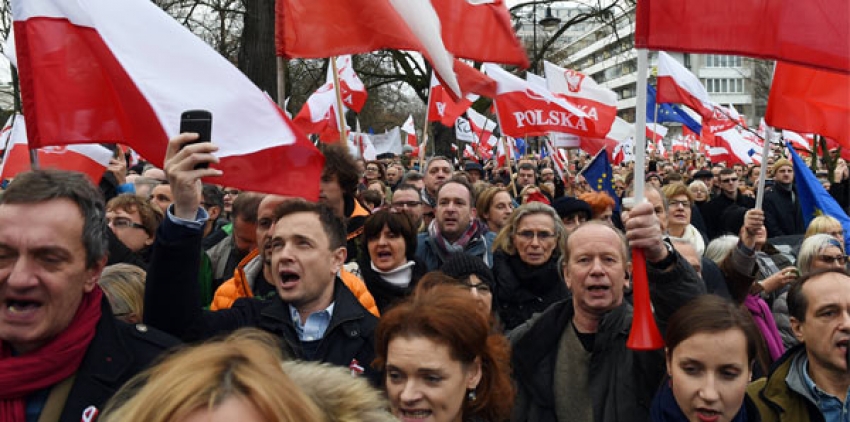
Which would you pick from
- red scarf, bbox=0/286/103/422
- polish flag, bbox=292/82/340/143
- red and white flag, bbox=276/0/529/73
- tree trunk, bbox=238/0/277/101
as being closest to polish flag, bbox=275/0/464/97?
red and white flag, bbox=276/0/529/73

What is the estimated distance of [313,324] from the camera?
9.70 ft

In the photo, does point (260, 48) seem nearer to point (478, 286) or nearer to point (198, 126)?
point (478, 286)

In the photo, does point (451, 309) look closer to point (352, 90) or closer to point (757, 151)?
point (352, 90)

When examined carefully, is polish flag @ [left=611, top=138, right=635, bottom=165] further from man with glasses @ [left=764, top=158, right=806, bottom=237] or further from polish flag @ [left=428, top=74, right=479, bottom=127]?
man with glasses @ [left=764, top=158, right=806, bottom=237]

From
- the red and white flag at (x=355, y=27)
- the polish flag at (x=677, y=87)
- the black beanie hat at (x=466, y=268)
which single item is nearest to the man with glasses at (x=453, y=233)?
the black beanie hat at (x=466, y=268)

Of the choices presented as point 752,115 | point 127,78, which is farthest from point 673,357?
point 752,115

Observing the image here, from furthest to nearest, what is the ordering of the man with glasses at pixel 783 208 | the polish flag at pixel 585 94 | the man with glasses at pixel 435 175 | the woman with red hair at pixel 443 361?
the polish flag at pixel 585 94 → the man with glasses at pixel 783 208 → the man with glasses at pixel 435 175 → the woman with red hair at pixel 443 361

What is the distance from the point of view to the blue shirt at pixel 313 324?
293cm

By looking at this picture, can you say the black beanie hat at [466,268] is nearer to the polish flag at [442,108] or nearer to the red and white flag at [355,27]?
the red and white flag at [355,27]

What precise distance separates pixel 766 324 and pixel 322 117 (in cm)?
586

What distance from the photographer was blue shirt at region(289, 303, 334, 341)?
9.60 feet

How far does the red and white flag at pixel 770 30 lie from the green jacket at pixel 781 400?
3.77 ft

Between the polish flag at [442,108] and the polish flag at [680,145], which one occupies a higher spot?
the polish flag at [442,108]

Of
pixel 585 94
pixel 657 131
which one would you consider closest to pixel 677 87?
pixel 585 94
